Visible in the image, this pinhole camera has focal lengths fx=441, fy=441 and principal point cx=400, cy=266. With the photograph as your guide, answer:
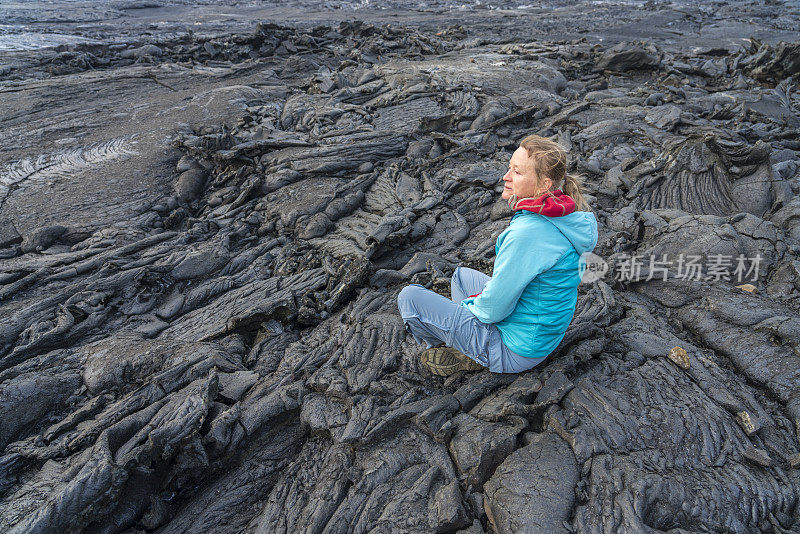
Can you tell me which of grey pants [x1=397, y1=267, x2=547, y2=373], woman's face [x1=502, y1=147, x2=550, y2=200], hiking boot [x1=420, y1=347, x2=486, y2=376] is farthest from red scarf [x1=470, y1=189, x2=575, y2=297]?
hiking boot [x1=420, y1=347, x2=486, y2=376]

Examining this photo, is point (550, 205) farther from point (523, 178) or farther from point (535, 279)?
point (535, 279)

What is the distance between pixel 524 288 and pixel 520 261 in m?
0.25

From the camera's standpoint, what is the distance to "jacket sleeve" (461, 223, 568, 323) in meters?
3.24

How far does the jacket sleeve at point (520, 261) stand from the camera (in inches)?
128

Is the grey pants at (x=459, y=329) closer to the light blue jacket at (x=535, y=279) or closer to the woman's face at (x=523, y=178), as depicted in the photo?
the light blue jacket at (x=535, y=279)

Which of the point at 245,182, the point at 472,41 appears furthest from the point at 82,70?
the point at 472,41

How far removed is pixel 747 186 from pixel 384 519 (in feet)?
23.3

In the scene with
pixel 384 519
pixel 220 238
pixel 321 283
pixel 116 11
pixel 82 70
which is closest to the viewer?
pixel 384 519

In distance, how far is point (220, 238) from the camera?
707cm

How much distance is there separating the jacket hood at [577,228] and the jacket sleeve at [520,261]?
3.1 inches

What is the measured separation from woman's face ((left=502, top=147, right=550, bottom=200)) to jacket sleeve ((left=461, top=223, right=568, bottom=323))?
1.18ft

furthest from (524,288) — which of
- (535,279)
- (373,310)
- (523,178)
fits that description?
(373,310)

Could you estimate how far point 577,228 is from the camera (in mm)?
3326

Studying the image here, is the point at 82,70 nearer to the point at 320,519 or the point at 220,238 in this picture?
the point at 220,238
